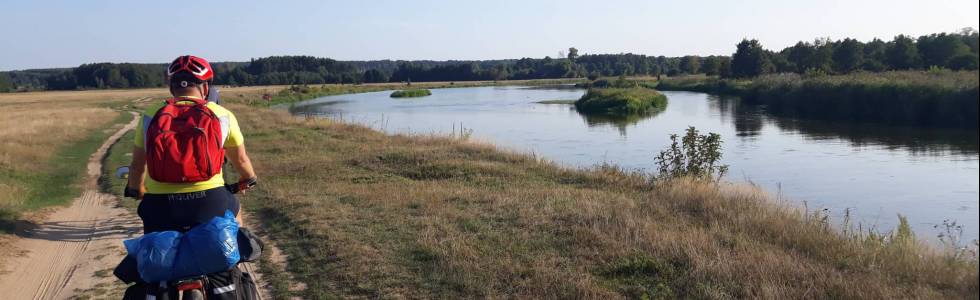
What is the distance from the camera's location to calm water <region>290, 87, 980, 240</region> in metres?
10.2

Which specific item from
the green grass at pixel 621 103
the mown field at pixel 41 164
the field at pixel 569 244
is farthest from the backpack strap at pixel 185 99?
the green grass at pixel 621 103

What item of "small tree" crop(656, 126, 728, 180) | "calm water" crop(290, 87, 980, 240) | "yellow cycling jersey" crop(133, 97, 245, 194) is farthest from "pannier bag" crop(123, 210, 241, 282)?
"small tree" crop(656, 126, 728, 180)

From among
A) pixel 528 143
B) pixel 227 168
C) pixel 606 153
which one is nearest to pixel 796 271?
pixel 227 168

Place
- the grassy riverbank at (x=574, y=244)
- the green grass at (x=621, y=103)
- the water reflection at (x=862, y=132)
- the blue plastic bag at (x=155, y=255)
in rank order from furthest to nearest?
the green grass at (x=621, y=103)
the water reflection at (x=862, y=132)
the grassy riverbank at (x=574, y=244)
the blue plastic bag at (x=155, y=255)

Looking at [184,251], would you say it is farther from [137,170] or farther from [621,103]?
[621,103]

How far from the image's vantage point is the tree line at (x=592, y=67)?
64.0ft

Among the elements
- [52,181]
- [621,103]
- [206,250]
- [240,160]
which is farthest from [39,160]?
[621,103]

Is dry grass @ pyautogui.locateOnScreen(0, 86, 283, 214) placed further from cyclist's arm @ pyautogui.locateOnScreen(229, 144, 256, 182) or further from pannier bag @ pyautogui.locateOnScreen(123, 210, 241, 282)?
pannier bag @ pyautogui.locateOnScreen(123, 210, 241, 282)

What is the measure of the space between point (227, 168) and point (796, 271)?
1061 centimetres

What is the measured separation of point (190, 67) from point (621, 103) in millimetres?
38649

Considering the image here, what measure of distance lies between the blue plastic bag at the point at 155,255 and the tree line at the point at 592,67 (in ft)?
9.78

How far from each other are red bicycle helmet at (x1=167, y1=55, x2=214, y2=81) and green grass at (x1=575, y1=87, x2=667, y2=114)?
1429 inches

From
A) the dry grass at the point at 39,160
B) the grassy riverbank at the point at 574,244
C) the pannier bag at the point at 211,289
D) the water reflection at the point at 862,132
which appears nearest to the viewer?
the pannier bag at the point at 211,289

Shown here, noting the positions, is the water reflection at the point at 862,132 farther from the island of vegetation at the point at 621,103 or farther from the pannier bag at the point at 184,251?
the pannier bag at the point at 184,251
